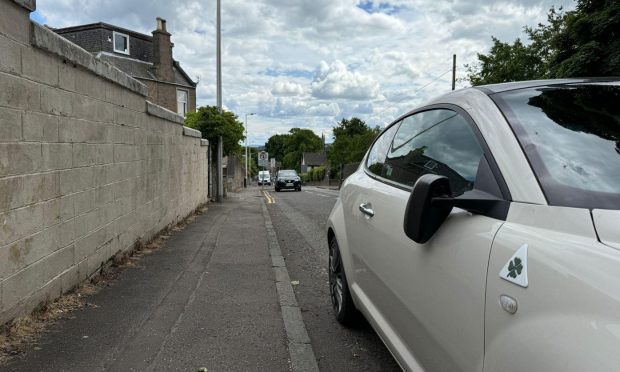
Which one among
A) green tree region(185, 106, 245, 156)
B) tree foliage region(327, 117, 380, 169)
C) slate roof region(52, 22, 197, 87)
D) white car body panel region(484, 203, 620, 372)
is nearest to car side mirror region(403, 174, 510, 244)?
white car body panel region(484, 203, 620, 372)

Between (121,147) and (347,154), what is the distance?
46.5m

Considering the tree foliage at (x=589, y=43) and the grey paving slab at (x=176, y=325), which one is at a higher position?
the tree foliage at (x=589, y=43)

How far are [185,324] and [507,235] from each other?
305cm

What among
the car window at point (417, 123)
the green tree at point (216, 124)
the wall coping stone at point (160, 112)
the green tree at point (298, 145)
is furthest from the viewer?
the green tree at point (298, 145)

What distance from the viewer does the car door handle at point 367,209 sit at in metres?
3.10

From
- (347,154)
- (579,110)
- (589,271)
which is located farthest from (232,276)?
(347,154)

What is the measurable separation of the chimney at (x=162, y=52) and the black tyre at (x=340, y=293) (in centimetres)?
2934

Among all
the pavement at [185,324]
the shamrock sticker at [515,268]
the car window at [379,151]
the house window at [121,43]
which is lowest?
the pavement at [185,324]

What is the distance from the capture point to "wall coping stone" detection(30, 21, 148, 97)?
3.87 metres

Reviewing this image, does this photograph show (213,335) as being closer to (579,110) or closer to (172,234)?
(579,110)

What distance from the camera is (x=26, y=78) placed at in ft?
12.2

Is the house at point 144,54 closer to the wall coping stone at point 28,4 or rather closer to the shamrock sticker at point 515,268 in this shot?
the wall coping stone at point 28,4

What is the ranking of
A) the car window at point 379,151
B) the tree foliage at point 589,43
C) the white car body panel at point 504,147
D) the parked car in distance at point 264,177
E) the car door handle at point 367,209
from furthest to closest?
the parked car in distance at point 264,177
the tree foliage at point 589,43
the car window at point 379,151
the car door handle at point 367,209
the white car body panel at point 504,147

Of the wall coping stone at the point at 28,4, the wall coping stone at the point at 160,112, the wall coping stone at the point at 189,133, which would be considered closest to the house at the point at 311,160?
the wall coping stone at the point at 189,133
